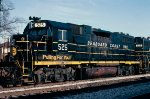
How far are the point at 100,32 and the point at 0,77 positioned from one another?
34.1 ft

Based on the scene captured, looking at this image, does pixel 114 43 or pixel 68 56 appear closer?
pixel 68 56

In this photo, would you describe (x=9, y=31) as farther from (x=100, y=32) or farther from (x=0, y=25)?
(x=100, y=32)

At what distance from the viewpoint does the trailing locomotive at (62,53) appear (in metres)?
16.5

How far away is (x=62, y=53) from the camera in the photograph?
60.1ft

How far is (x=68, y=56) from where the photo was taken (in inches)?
746

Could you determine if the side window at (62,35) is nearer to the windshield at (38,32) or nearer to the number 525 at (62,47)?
the number 525 at (62,47)

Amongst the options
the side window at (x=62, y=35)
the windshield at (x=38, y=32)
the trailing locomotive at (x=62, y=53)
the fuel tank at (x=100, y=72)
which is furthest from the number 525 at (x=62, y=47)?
the fuel tank at (x=100, y=72)

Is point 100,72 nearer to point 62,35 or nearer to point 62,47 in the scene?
point 62,47

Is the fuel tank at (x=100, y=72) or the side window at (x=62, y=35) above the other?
the side window at (x=62, y=35)

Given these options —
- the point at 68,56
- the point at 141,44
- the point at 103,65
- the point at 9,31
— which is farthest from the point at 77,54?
the point at 141,44

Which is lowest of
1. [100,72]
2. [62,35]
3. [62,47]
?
[100,72]

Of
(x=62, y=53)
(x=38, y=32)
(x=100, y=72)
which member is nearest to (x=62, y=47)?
(x=62, y=53)

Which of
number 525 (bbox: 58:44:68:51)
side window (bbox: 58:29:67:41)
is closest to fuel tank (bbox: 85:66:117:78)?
number 525 (bbox: 58:44:68:51)

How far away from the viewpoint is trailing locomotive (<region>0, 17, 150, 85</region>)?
16469 mm
